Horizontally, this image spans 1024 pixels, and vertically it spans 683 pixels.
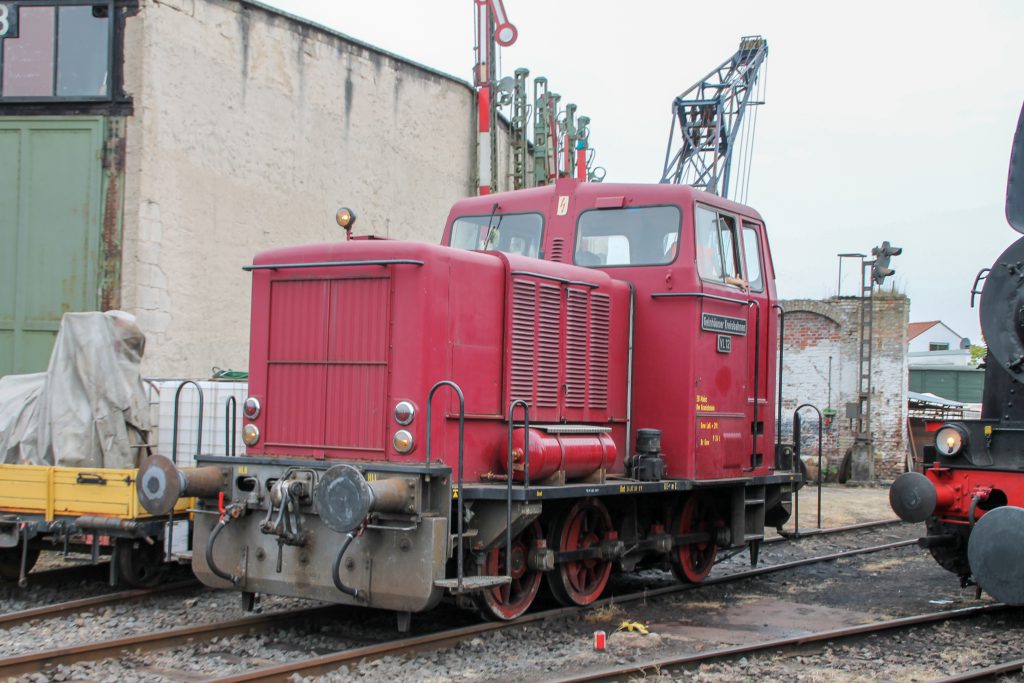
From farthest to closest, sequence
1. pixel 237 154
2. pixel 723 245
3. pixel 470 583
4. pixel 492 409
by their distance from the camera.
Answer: pixel 237 154 < pixel 723 245 < pixel 492 409 < pixel 470 583

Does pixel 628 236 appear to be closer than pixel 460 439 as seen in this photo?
No

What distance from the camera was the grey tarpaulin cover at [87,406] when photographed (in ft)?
28.6

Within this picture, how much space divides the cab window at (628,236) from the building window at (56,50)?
7.77m

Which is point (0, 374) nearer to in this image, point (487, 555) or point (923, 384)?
point (487, 555)

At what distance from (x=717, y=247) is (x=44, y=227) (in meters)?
9.04

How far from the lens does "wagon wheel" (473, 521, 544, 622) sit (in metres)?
7.20

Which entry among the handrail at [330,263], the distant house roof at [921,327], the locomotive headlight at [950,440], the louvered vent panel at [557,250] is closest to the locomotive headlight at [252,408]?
the handrail at [330,263]

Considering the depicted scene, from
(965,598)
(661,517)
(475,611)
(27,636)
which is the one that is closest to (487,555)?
(475,611)

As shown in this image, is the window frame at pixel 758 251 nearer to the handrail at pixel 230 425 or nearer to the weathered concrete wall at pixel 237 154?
the handrail at pixel 230 425

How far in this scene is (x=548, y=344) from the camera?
792 centimetres

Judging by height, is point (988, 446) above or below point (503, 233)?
below

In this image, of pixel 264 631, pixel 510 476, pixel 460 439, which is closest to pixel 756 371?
pixel 510 476

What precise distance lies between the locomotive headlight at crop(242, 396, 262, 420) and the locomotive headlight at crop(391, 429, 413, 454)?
3.89 ft

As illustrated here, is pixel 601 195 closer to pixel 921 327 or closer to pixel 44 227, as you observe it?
pixel 44 227
